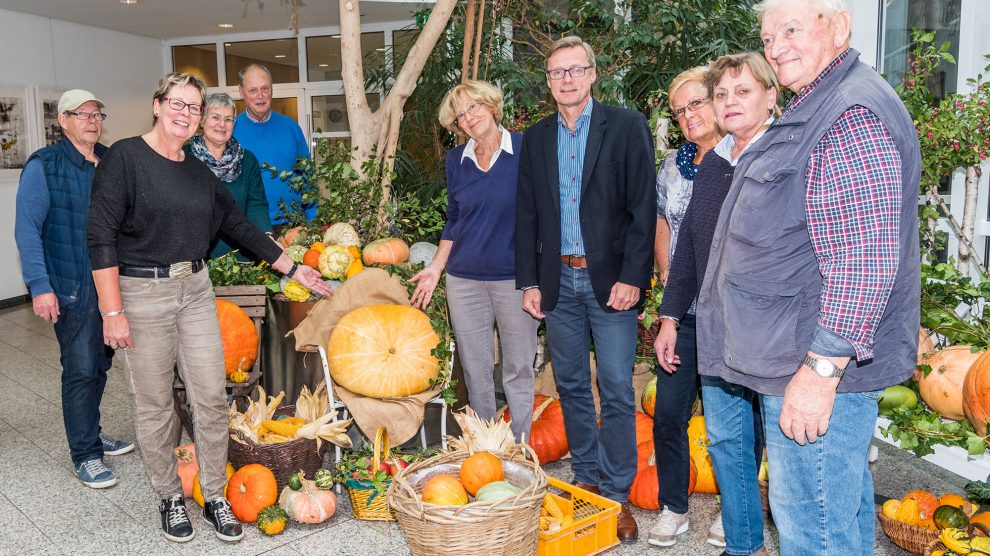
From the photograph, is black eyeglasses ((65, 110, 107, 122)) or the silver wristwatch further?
black eyeglasses ((65, 110, 107, 122))

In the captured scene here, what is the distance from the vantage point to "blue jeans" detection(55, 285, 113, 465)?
136 inches

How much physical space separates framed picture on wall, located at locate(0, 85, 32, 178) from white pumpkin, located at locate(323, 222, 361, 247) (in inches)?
241

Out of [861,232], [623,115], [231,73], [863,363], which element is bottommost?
[863,363]

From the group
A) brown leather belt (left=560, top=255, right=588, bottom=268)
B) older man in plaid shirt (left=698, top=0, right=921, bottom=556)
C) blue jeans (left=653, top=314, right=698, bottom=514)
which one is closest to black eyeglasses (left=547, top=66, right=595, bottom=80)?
brown leather belt (left=560, top=255, right=588, bottom=268)

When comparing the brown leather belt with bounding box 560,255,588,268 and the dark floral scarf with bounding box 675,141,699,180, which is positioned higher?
the dark floral scarf with bounding box 675,141,699,180

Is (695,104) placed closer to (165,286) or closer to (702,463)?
(702,463)

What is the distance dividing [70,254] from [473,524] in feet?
7.54

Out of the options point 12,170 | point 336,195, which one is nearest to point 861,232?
point 336,195

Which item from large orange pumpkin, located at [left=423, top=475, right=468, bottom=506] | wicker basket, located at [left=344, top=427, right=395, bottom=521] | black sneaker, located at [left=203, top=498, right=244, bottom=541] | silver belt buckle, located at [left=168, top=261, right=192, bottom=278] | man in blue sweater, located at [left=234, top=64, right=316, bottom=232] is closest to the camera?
large orange pumpkin, located at [left=423, top=475, right=468, bottom=506]

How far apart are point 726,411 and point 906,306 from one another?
790mm

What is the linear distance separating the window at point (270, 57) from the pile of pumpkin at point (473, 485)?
899cm

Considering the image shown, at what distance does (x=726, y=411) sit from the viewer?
233 cm

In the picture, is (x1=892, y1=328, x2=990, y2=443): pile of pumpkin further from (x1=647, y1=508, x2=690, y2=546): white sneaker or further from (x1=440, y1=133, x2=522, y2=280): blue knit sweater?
(x1=440, y1=133, x2=522, y2=280): blue knit sweater

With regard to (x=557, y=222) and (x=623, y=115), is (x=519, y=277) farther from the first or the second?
(x=623, y=115)
